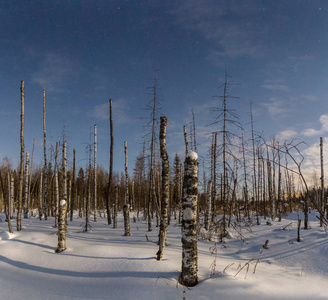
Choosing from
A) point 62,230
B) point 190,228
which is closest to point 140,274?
point 190,228

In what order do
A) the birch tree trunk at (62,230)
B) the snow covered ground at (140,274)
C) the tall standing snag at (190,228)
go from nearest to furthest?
the snow covered ground at (140,274) → the tall standing snag at (190,228) → the birch tree trunk at (62,230)

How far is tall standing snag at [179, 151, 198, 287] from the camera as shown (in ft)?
16.1

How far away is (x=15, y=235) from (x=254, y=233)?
11014 mm

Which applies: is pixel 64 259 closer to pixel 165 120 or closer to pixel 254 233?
pixel 165 120

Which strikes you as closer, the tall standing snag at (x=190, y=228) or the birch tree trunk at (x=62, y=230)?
the tall standing snag at (x=190, y=228)

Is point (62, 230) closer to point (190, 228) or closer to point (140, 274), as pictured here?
point (140, 274)

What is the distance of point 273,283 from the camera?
520 centimetres

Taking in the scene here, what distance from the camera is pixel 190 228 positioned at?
5.04 m

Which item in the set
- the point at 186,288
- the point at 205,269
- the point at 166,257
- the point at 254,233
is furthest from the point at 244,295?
the point at 254,233

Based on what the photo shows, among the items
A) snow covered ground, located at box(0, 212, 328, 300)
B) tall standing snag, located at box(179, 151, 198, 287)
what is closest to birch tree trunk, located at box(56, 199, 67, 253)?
snow covered ground, located at box(0, 212, 328, 300)

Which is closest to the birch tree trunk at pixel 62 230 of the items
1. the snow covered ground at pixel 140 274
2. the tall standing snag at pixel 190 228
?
the snow covered ground at pixel 140 274

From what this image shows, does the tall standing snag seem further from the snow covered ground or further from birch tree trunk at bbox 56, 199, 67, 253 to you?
birch tree trunk at bbox 56, 199, 67, 253

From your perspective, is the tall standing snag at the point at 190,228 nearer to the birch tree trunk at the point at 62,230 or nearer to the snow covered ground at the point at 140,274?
the snow covered ground at the point at 140,274

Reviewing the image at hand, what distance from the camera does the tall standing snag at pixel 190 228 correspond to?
4914mm
